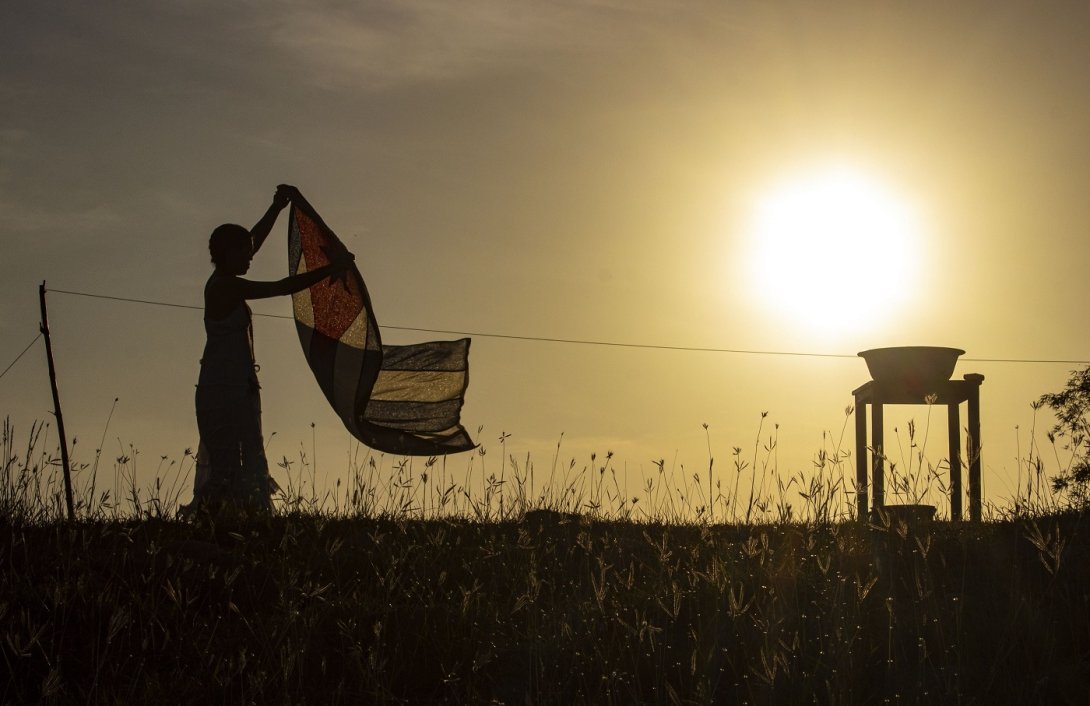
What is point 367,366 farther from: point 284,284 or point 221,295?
point 221,295

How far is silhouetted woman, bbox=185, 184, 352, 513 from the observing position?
628 centimetres

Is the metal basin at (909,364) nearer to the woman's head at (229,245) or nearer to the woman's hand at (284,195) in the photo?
the woman's hand at (284,195)

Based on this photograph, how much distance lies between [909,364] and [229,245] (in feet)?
22.1

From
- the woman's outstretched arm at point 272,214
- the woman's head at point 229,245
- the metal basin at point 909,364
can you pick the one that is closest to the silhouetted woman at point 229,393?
the woman's head at point 229,245

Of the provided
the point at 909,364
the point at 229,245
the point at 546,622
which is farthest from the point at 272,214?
the point at 909,364

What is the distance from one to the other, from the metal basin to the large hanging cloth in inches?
189

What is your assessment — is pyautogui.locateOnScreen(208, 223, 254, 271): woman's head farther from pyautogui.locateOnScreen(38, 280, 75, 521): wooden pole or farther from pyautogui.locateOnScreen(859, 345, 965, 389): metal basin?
pyautogui.locateOnScreen(859, 345, 965, 389): metal basin

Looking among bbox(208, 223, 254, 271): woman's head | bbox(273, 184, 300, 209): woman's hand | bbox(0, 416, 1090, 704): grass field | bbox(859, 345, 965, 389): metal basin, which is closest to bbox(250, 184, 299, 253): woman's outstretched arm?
bbox(273, 184, 300, 209): woman's hand

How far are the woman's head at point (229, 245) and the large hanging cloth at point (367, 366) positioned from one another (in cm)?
66

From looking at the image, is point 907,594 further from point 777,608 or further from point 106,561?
point 106,561

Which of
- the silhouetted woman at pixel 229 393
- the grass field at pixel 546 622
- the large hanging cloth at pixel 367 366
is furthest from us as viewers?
the large hanging cloth at pixel 367 366

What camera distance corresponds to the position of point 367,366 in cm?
677

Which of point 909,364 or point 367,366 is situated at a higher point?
point 909,364

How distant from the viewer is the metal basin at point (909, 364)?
33.7ft
